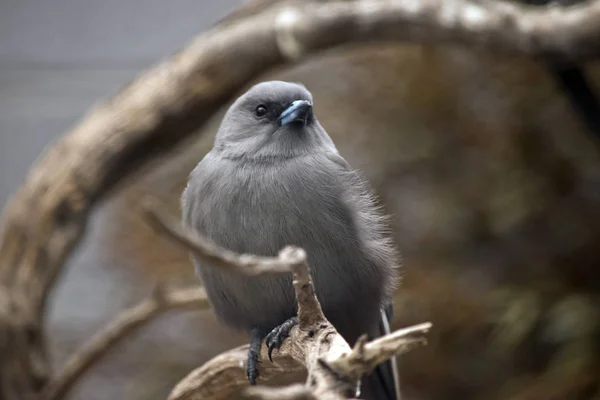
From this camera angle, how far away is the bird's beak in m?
1.48

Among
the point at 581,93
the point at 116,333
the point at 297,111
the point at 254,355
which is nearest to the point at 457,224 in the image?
the point at 581,93

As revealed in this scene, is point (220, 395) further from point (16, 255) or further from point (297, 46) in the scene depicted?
point (297, 46)

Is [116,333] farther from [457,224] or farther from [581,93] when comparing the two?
[581,93]

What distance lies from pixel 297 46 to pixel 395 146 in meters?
0.86

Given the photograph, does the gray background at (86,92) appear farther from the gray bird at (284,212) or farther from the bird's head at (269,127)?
the bird's head at (269,127)

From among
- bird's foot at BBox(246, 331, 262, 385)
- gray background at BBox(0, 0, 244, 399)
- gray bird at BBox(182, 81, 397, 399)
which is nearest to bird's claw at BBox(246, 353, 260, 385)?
bird's foot at BBox(246, 331, 262, 385)

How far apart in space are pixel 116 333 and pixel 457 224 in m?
1.60

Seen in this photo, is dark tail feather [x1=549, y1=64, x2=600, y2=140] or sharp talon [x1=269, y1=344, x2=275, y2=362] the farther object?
dark tail feather [x1=549, y1=64, x2=600, y2=140]

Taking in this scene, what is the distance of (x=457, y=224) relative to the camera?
3.61m

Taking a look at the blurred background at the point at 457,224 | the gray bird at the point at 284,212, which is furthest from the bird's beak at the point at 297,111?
the blurred background at the point at 457,224

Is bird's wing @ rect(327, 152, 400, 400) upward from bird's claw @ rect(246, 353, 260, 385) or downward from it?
downward

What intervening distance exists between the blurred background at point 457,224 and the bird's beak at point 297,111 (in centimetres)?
179

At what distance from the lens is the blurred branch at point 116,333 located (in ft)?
8.10

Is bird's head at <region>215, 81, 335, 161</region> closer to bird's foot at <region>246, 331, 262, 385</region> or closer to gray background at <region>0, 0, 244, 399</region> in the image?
bird's foot at <region>246, 331, 262, 385</region>
